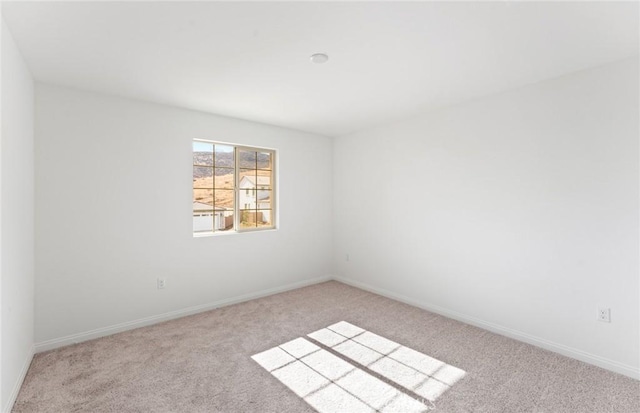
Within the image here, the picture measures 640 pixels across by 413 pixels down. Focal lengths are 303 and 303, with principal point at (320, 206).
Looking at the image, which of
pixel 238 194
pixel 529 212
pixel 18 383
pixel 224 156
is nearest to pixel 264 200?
pixel 238 194

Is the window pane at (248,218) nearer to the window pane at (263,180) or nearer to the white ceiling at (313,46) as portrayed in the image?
the window pane at (263,180)

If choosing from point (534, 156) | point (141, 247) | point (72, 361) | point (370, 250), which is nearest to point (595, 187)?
point (534, 156)

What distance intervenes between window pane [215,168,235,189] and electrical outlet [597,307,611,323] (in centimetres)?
400

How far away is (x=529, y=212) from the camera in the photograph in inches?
112

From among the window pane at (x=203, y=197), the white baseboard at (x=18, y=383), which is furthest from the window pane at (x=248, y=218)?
the white baseboard at (x=18, y=383)

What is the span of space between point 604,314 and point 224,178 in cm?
410

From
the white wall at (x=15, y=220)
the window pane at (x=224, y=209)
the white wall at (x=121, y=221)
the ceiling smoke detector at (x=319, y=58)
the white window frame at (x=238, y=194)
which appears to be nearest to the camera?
the white wall at (x=15, y=220)

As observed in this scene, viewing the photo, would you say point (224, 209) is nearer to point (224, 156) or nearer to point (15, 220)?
point (224, 156)

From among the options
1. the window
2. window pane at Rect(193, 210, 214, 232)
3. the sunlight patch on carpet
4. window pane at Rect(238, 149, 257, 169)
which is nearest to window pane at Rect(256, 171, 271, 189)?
the window

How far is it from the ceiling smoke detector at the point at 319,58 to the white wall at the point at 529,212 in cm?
185

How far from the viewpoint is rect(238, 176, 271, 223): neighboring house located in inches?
166

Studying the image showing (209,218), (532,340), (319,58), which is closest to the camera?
(319,58)

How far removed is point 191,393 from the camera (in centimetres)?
212

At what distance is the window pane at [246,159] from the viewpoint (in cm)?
416
